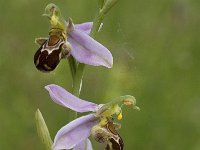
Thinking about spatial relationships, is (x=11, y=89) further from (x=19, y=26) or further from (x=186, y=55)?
(x=186, y=55)

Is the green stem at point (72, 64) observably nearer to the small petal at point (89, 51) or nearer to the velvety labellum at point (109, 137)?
the small petal at point (89, 51)

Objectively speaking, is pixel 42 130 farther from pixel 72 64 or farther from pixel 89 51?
pixel 89 51

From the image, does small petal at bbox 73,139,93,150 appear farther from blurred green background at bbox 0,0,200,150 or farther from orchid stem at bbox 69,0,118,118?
blurred green background at bbox 0,0,200,150

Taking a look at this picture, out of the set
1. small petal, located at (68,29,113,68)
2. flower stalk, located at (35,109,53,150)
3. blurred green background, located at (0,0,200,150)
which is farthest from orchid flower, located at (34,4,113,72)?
blurred green background, located at (0,0,200,150)

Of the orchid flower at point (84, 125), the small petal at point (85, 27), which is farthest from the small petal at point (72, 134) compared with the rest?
the small petal at point (85, 27)

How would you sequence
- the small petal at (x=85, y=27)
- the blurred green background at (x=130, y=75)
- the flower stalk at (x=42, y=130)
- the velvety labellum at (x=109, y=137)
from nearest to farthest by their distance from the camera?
1. the velvety labellum at (x=109, y=137)
2. the flower stalk at (x=42, y=130)
3. the small petal at (x=85, y=27)
4. the blurred green background at (x=130, y=75)

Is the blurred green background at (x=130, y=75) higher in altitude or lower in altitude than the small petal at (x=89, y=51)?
higher

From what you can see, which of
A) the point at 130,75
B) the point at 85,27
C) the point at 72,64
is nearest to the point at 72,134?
the point at 72,64
